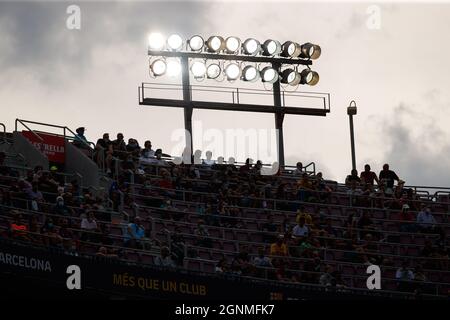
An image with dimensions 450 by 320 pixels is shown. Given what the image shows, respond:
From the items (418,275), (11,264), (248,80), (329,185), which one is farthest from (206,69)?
(11,264)

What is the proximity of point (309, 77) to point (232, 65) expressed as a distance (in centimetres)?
264

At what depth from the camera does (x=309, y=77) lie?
174 ft

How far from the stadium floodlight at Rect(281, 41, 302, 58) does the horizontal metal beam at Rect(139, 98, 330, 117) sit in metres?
1.58

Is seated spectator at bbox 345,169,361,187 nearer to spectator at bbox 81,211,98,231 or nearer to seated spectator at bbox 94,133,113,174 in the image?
seated spectator at bbox 94,133,113,174

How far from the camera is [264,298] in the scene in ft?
131

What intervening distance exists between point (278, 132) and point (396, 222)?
26.3ft

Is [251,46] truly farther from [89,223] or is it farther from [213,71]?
[89,223]

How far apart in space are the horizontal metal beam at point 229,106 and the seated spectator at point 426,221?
314 inches

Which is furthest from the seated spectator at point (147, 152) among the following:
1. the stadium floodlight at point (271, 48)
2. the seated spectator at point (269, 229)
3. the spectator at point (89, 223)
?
the stadium floodlight at point (271, 48)

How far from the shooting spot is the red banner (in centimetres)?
4434

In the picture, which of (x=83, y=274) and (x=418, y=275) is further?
(x=418, y=275)

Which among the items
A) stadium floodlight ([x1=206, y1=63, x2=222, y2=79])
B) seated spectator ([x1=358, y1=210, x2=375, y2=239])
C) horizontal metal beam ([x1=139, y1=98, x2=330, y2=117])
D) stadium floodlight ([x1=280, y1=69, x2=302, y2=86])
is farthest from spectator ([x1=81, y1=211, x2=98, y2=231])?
stadium floodlight ([x1=280, y1=69, x2=302, y2=86])
